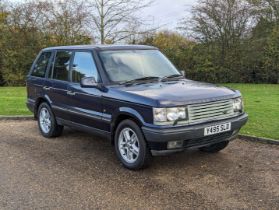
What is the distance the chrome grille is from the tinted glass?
1339mm

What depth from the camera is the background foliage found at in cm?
2030

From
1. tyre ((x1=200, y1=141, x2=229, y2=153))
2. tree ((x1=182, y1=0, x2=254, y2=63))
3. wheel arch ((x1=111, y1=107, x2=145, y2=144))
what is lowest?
tyre ((x1=200, y1=141, x2=229, y2=153))

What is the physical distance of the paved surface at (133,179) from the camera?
4.77 meters

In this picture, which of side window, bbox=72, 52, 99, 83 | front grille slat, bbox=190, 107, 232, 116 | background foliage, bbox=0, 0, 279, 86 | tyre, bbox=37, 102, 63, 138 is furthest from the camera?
Result: background foliage, bbox=0, 0, 279, 86

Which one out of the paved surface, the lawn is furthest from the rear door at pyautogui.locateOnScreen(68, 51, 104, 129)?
the lawn

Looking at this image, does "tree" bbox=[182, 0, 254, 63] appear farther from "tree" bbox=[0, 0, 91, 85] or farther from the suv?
the suv

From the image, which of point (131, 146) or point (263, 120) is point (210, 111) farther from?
point (263, 120)

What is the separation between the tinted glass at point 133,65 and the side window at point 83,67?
21 cm

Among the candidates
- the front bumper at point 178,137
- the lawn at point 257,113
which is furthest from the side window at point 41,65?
the front bumper at point 178,137

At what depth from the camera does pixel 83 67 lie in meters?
7.03

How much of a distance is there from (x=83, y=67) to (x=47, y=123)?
6.02ft

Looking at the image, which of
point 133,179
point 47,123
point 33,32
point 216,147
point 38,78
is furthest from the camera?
point 33,32

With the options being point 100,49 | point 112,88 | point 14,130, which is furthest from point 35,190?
point 14,130

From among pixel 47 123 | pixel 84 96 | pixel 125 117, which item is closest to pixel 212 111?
pixel 125 117
